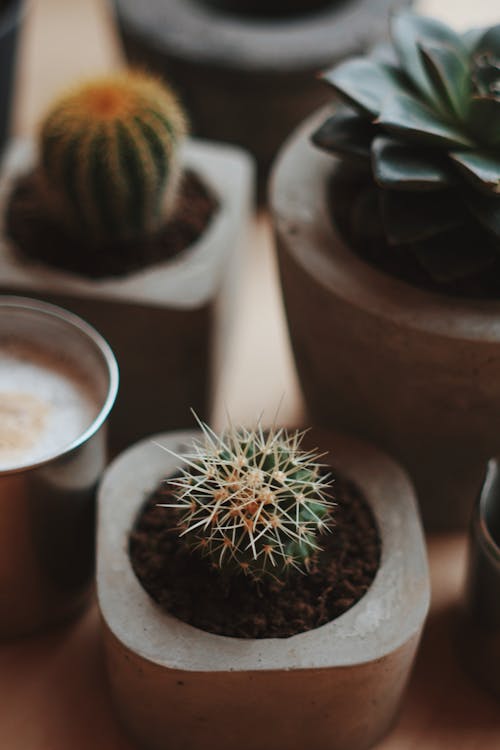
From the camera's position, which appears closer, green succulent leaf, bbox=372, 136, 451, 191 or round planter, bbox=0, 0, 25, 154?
green succulent leaf, bbox=372, 136, 451, 191

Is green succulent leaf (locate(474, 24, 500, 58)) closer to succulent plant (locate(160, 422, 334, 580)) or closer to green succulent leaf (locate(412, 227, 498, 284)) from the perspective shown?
green succulent leaf (locate(412, 227, 498, 284))

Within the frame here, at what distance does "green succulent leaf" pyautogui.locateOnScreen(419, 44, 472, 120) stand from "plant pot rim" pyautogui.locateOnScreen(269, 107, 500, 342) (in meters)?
0.14

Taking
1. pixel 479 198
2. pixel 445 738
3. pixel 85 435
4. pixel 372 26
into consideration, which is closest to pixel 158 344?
pixel 85 435

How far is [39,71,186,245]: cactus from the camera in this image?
0.98 m

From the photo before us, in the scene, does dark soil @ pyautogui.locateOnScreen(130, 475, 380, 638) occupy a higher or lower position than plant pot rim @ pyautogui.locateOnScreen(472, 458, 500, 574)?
lower

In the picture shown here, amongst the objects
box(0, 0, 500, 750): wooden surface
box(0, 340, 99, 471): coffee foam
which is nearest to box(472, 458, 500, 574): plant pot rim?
box(0, 0, 500, 750): wooden surface

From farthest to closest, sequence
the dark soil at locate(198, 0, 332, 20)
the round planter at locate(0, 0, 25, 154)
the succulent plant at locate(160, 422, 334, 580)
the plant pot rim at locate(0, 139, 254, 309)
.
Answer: the dark soil at locate(198, 0, 332, 20) → the round planter at locate(0, 0, 25, 154) → the plant pot rim at locate(0, 139, 254, 309) → the succulent plant at locate(160, 422, 334, 580)

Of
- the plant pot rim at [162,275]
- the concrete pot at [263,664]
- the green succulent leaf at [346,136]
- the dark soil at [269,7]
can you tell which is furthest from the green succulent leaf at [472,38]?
the dark soil at [269,7]

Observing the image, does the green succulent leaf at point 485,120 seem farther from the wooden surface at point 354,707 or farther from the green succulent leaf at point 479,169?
the wooden surface at point 354,707

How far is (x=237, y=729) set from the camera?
77cm

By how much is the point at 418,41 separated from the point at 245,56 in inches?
16.4

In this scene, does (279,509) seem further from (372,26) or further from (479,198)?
(372,26)

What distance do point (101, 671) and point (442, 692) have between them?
32cm

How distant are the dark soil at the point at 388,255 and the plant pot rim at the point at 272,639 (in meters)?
0.16
